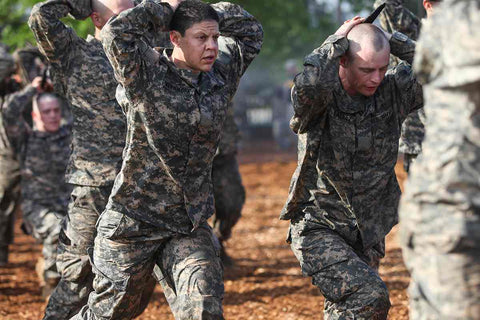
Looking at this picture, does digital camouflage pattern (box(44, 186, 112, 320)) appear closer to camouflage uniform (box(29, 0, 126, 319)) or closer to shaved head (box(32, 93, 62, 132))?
camouflage uniform (box(29, 0, 126, 319))

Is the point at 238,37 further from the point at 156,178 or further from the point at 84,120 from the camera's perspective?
the point at 84,120

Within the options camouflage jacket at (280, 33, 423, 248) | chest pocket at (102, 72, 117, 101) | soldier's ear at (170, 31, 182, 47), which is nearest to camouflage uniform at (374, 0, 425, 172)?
camouflage jacket at (280, 33, 423, 248)

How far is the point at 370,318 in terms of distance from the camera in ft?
16.9

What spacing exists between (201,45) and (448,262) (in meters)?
2.46

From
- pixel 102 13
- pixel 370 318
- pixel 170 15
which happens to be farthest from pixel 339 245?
pixel 102 13

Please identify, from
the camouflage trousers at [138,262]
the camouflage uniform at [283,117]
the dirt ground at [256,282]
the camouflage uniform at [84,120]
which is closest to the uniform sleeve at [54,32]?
the camouflage uniform at [84,120]

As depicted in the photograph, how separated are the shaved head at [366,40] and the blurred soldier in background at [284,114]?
20840mm

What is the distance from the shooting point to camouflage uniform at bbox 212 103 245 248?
9234mm

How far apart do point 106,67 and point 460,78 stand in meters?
4.01

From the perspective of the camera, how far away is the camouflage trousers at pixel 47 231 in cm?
815

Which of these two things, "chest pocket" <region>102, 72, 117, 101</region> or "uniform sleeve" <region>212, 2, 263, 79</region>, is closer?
"uniform sleeve" <region>212, 2, 263, 79</region>

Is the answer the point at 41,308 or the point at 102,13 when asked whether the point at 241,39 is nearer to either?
the point at 102,13

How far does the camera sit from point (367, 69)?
5.32 metres

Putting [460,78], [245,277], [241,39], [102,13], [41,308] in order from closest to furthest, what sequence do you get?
[460,78], [241,39], [102,13], [41,308], [245,277]
